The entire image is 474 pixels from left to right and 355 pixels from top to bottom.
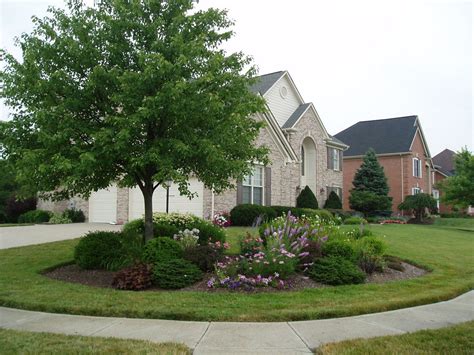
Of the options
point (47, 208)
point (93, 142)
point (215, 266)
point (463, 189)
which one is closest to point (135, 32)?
point (93, 142)

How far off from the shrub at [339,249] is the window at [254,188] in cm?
1209

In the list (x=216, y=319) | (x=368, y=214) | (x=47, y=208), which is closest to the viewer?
(x=216, y=319)

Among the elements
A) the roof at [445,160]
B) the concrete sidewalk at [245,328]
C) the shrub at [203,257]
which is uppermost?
the roof at [445,160]

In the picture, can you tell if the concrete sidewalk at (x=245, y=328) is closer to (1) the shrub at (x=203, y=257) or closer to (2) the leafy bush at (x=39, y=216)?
(1) the shrub at (x=203, y=257)

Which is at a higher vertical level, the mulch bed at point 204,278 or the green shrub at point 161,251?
the green shrub at point 161,251

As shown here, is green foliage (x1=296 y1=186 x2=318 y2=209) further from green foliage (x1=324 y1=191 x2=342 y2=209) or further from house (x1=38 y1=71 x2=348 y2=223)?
green foliage (x1=324 y1=191 x2=342 y2=209)

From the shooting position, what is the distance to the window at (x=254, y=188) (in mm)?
21344

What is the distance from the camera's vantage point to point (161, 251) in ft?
28.2

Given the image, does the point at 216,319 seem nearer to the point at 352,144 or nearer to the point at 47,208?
the point at 47,208

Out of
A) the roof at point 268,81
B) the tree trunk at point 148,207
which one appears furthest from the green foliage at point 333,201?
the tree trunk at point 148,207

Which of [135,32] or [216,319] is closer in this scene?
[216,319]

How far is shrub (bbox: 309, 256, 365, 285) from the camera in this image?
812 centimetres

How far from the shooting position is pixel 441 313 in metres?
6.30

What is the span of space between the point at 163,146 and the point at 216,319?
161 inches
